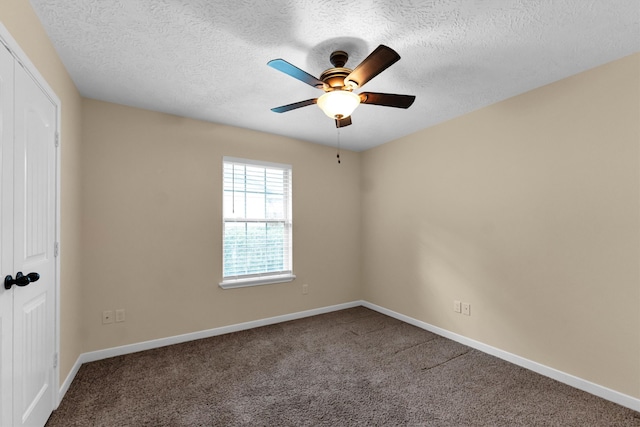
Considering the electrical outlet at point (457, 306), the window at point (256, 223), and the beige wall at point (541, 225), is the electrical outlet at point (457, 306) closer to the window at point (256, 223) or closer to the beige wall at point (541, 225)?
the beige wall at point (541, 225)

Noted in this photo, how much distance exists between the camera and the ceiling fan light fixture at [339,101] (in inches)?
74.9

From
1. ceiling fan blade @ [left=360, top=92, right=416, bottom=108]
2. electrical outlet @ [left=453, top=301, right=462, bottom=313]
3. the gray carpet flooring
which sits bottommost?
the gray carpet flooring

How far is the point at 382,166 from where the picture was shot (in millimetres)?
4160

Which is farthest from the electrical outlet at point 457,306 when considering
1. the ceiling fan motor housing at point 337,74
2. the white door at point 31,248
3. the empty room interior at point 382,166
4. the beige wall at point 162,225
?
the white door at point 31,248

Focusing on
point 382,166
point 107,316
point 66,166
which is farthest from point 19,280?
point 382,166

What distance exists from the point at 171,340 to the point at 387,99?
3070 mm

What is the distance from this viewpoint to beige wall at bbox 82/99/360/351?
276 cm

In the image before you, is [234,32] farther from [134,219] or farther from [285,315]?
[285,315]

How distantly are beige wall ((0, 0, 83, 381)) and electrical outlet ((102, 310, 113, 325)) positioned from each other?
17 cm

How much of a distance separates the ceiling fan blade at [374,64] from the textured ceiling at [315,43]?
259 millimetres

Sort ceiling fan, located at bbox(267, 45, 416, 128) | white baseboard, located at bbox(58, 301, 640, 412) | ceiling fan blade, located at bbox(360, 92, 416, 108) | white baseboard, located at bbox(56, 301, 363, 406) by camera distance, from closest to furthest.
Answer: ceiling fan, located at bbox(267, 45, 416, 128)
ceiling fan blade, located at bbox(360, 92, 416, 108)
white baseboard, located at bbox(58, 301, 640, 412)
white baseboard, located at bbox(56, 301, 363, 406)

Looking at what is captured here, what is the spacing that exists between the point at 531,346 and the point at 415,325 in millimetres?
1260

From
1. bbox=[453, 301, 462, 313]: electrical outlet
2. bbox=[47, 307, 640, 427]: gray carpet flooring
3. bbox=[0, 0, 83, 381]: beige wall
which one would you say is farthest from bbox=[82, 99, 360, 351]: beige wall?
bbox=[453, 301, 462, 313]: electrical outlet

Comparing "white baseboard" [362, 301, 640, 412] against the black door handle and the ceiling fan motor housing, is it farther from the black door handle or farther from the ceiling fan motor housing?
the black door handle
